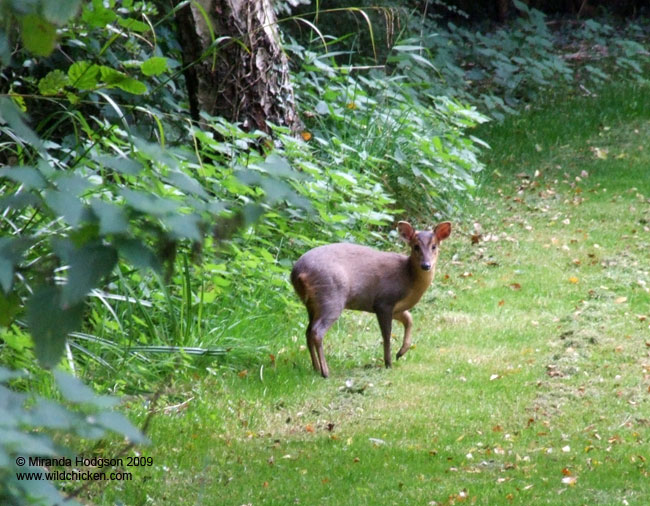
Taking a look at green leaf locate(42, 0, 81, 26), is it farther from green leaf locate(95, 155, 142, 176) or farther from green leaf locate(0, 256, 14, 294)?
green leaf locate(0, 256, 14, 294)

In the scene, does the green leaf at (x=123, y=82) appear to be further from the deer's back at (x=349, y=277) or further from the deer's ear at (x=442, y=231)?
the deer's ear at (x=442, y=231)

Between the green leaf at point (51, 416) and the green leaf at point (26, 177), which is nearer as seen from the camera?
the green leaf at point (51, 416)

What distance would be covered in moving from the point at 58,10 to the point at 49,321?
1.67 ft

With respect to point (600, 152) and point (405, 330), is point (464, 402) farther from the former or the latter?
point (600, 152)

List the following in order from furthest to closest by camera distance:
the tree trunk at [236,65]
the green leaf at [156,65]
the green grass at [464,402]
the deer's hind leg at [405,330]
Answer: the tree trunk at [236,65] → the deer's hind leg at [405,330] → the green grass at [464,402] → the green leaf at [156,65]

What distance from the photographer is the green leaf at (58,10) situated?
167 cm

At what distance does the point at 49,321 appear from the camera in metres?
1.65

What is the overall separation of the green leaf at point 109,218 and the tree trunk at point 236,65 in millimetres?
7172

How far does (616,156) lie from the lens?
1256 cm

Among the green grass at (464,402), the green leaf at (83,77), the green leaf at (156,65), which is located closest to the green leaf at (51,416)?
the green grass at (464,402)

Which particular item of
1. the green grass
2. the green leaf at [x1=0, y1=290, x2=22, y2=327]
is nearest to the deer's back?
the green grass

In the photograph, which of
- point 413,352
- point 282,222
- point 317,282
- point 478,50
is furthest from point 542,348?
point 478,50

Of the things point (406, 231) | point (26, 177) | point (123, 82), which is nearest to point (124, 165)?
point (26, 177)

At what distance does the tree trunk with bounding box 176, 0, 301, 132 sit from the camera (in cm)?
872
